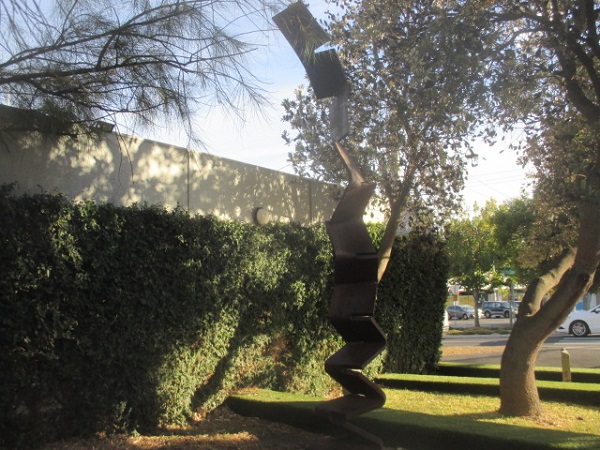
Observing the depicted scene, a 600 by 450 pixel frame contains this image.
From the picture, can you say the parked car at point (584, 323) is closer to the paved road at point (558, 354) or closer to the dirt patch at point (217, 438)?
the paved road at point (558, 354)

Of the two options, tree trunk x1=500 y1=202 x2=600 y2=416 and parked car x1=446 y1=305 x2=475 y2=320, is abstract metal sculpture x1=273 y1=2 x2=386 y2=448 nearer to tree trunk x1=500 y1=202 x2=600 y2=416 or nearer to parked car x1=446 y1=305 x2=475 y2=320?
tree trunk x1=500 y1=202 x2=600 y2=416

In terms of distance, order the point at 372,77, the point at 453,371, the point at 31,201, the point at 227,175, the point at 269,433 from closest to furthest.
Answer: the point at 31,201
the point at 269,433
the point at 372,77
the point at 227,175
the point at 453,371

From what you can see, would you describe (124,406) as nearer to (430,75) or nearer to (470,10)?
(430,75)

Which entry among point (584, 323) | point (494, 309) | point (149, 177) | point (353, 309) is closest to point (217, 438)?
point (353, 309)

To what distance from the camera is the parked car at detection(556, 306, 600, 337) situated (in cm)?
2608

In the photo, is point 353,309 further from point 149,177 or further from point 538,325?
point 149,177

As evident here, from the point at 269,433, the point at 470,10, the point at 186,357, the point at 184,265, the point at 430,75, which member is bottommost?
the point at 269,433

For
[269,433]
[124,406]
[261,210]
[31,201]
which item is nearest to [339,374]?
[269,433]

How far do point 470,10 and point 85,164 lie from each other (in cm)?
544

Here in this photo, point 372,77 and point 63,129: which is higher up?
point 372,77

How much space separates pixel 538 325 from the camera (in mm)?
8453

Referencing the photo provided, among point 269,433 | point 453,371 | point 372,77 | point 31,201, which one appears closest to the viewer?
point 31,201

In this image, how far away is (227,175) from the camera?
33.4 ft

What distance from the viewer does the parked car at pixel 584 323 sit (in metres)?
26.1
